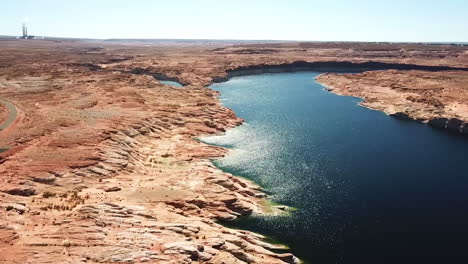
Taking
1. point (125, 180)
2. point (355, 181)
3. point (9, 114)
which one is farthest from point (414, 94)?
point (9, 114)

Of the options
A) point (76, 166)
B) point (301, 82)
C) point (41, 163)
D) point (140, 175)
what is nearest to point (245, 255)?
point (140, 175)

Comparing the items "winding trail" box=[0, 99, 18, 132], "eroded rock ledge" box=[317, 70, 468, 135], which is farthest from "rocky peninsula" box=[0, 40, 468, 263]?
"winding trail" box=[0, 99, 18, 132]

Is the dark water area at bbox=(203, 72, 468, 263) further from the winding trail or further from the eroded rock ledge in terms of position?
the winding trail

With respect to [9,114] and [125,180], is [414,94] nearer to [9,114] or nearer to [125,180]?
[125,180]

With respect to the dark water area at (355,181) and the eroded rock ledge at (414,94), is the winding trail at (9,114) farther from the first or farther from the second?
the eroded rock ledge at (414,94)

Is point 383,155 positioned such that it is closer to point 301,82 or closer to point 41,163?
point 41,163
